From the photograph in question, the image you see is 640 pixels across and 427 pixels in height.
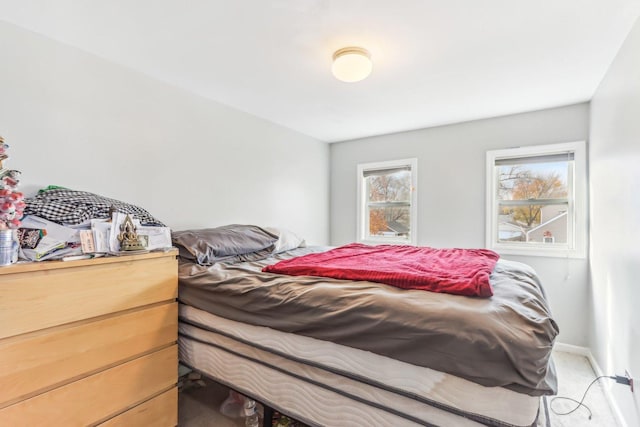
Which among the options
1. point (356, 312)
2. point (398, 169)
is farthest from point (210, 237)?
point (398, 169)

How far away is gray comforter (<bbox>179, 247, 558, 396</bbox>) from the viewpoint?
2.93 ft

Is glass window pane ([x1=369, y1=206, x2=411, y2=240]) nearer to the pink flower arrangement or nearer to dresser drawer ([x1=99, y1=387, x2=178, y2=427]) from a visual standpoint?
dresser drawer ([x1=99, y1=387, x2=178, y2=427])

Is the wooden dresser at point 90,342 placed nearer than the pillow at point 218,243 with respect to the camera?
Yes

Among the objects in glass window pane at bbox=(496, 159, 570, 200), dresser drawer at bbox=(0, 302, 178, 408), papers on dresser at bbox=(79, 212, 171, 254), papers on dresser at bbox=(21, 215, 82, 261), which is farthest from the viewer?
glass window pane at bbox=(496, 159, 570, 200)

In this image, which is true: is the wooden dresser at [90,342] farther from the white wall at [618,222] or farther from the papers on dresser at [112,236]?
the white wall at [618,222]

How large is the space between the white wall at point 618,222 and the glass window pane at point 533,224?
413 millimetres

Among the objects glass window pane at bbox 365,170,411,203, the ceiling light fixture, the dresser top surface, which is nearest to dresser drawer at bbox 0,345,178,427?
the dresser top surface

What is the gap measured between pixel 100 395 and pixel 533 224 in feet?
11.6

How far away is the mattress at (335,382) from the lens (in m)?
0.94

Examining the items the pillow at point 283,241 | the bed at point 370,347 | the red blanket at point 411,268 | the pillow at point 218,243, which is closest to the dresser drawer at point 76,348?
the bed at point 370,347

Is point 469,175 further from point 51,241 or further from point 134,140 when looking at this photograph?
point 51,241

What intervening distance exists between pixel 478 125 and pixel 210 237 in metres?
2.86

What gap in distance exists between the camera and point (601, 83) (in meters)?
2.23

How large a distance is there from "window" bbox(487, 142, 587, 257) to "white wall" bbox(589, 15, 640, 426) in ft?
0.88
